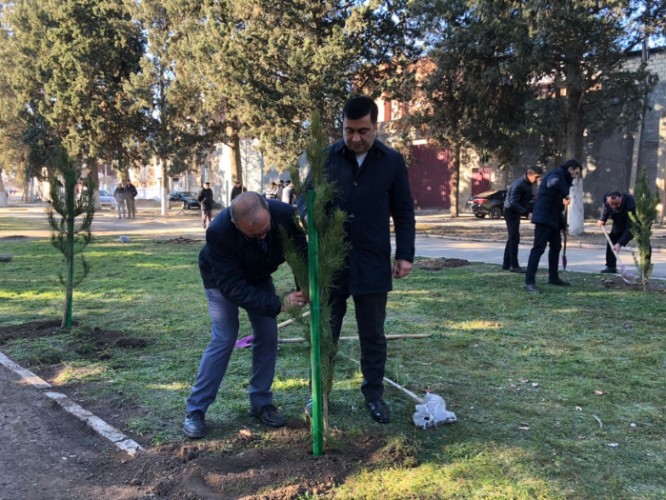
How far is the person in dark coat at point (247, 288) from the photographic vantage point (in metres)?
3.17

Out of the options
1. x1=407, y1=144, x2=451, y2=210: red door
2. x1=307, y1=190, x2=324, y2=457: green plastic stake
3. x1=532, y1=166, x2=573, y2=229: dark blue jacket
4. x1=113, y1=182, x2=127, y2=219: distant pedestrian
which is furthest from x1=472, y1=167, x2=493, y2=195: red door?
x1=307, y1=190, x2=324, y2=457: green plastic stake

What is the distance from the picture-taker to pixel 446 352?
524cm

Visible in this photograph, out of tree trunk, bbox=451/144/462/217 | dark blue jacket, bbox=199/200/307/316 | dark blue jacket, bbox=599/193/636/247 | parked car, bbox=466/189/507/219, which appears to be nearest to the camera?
dark blue jacket, bbox=199/200/307/316

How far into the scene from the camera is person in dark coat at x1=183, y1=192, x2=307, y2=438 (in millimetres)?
3170

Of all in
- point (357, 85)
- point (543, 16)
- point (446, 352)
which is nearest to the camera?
point (446, 352)

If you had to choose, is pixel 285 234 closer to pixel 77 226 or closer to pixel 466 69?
pixel 77 226

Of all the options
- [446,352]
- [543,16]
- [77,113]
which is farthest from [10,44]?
[446,352]

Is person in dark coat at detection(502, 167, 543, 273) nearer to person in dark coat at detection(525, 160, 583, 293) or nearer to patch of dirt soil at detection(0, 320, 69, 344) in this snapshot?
person in dark coat at detection(525, 160, 583, 293)

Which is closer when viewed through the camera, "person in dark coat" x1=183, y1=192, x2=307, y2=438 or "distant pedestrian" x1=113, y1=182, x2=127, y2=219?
"person in dark coat" x1=183, y1=192, x2=307, y2=438

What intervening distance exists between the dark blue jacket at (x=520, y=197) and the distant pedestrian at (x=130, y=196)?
2427 centimetres

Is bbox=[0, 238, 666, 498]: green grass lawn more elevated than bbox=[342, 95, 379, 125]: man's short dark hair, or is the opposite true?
bbox=[342, 95, 379, 125]: man's short dark hair

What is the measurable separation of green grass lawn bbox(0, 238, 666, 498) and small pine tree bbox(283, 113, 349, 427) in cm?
86

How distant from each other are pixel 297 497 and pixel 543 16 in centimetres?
1463

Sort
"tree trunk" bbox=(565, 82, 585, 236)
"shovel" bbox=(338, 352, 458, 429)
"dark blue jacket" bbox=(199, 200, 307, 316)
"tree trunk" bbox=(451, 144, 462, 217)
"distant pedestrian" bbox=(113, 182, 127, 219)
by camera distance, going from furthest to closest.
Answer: "distant pedestrian" bbox=(113, 182, 127, 219), "tree trunk" bbox=(451, 144, 462, 217), "tree trunk" bbox=(565, 82, 585, 236), "shovel" bbox=(338, 352, 458, 429), "dark blue jacket" bbox=(199, 200, 307, 316)
